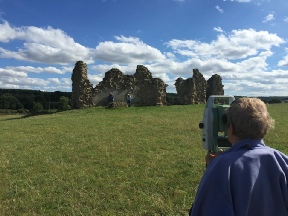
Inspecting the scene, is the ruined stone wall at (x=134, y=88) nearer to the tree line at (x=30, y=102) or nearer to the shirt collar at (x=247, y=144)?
the tree line at (x=30, y=102)

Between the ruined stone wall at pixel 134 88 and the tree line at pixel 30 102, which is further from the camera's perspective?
the tree line at pixel 30 102

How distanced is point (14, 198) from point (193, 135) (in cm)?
914

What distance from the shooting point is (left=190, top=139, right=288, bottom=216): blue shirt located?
254cm

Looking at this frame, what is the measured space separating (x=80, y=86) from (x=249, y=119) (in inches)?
1318

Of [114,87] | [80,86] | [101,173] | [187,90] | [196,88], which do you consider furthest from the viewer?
[196,88]

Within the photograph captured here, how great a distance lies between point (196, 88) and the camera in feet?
154

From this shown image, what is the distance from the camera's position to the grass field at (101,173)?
591 cm

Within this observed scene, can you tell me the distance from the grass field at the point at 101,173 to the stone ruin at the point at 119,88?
70.9 ft

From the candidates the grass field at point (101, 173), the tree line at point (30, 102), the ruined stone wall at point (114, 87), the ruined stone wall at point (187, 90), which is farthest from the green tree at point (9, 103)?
the grass field at point (101, 173)

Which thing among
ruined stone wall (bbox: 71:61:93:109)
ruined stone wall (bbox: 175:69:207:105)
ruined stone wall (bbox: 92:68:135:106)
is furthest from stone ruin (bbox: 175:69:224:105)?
ruined stone wall (bbox: 71:61:93:109)

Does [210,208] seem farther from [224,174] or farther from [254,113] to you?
[254,113]

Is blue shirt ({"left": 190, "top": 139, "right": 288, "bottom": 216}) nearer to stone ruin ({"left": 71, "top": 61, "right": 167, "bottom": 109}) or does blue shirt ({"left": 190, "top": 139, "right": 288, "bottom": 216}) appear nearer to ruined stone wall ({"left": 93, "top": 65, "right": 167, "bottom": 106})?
stone ruin ({"left": 71, "top": 61, "right": 167, "bottom": 109})

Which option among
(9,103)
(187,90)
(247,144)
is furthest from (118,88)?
(9,103)

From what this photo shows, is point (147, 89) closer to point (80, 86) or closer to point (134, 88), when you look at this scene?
point (134, 88)
